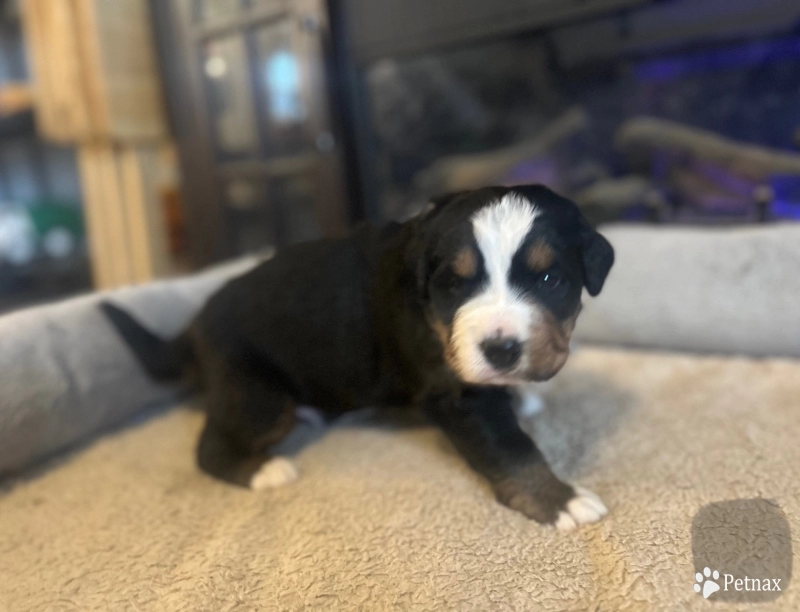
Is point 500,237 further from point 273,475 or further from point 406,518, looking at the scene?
point 273,475

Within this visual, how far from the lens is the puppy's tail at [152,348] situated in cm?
183

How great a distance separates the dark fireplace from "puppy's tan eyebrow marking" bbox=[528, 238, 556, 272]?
185cm

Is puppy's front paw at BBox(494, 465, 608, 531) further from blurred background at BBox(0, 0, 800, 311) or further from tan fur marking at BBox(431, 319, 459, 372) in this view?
blurred background at BBox(0, 0, 800, 311)

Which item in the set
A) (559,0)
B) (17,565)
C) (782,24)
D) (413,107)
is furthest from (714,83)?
(17,565)

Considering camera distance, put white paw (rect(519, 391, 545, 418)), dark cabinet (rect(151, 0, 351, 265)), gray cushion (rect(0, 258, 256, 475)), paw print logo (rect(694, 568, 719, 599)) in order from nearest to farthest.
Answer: paw print logo (rect(694, 568, 719, 599)) < gray cushion (rect(0, 258, 256, 475)) < white paw (rect(519, 391, 545, 418)) < dark cabinet (rect(151, 0, 351, 265))

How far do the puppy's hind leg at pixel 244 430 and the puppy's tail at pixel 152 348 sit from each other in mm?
324

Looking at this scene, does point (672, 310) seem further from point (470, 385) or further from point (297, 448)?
point (297, 448)

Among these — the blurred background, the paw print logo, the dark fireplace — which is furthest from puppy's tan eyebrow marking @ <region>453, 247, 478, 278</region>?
the dark fireplace

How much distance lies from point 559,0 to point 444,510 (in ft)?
7.39

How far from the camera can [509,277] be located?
3.77 feet

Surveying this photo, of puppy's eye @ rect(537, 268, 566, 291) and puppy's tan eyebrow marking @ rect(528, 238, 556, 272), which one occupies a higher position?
puppy's tan eyebrow marking @ rect(528, 238, 556, 272)

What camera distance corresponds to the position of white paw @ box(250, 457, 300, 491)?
148 cm

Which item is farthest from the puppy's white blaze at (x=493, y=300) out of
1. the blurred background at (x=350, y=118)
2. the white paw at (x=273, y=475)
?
the blurred background at (x=350, y=118)

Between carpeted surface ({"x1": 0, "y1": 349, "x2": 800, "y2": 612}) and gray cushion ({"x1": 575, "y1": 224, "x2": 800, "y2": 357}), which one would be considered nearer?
carpeted surface ({"x1": 0, "y1": 349, "x2": 800, "y2": 612})
